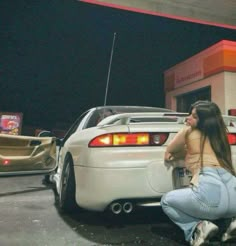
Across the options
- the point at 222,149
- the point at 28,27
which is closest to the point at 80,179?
the point at 222,149

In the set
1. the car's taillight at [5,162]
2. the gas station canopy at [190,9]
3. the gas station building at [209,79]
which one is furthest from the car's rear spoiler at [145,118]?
the gas station building at [209,79]

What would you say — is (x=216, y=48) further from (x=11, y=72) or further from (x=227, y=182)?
(x=11, y=72)

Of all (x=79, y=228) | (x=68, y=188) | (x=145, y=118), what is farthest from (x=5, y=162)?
(x=145, y=118)

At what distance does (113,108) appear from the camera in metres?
4.46

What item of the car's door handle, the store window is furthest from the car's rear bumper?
the store window

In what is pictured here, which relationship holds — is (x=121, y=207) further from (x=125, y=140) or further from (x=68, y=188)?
(x=68, y=188)

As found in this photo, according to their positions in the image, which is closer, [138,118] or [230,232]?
[230,232]

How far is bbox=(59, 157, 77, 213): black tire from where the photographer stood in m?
3.65

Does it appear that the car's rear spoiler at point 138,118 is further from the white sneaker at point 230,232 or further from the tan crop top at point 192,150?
the white sneaker at point 230,232

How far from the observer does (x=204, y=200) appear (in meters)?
2.72

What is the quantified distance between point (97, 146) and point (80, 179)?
0.37m

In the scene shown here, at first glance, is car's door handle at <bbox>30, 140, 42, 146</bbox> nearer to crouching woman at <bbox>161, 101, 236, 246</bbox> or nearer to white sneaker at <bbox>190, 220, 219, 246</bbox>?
crouching woman at <bbox>161, 101, 236, 246</bbox>

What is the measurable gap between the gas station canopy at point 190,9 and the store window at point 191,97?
2.41 m

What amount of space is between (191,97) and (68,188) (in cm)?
1212
